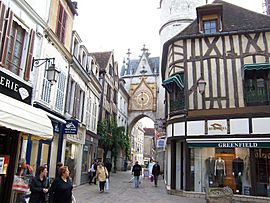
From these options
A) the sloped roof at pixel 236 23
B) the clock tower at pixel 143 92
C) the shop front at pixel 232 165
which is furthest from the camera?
the clock tower at pixel 143 92

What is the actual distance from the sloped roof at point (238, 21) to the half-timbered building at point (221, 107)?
5 cm

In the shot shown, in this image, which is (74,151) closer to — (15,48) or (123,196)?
(123,196)

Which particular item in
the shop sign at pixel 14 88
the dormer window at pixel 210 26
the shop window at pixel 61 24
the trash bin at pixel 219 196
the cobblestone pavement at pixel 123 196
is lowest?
the cobblestone pavement at pixel 123 196

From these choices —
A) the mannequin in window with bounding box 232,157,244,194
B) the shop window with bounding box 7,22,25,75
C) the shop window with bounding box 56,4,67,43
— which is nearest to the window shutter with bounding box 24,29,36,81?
the shop window with bounding box 7,22,25,75

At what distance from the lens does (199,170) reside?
11.3 meters

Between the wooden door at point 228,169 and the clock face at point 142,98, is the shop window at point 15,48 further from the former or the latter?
the clock face at point 142,98

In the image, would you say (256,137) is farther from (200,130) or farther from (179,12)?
(179,12)

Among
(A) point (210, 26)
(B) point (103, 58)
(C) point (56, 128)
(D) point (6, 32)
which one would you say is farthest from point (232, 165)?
(B) point (103, 58)

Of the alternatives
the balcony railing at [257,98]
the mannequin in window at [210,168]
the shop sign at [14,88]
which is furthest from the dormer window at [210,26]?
the shop sign at [14,88]

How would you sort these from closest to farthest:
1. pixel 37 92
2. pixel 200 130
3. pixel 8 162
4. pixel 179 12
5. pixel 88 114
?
1. pixel 8 162
2. pixel 37 92
3. pixel 200 130
4. pixel 88 114
5. pixel 179 12

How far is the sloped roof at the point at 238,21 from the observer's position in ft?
39.7

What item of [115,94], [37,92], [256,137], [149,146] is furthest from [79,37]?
[149,146]

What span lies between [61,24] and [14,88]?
426 centimetres

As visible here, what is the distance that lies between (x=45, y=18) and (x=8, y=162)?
478cm
